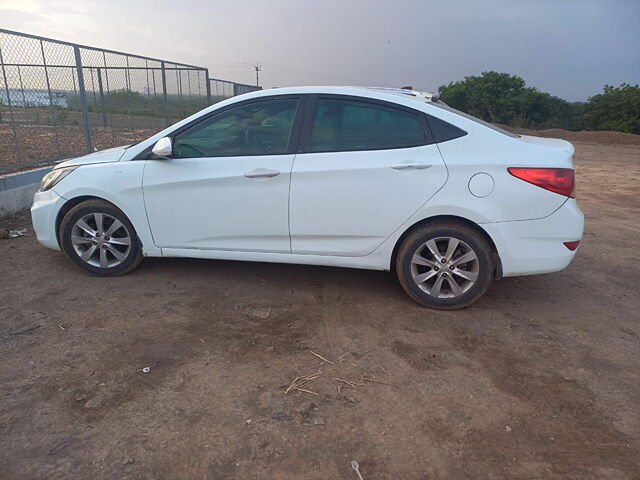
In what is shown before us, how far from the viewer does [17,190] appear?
6566 millimetres

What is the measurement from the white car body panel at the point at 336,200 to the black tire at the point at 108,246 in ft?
0.33

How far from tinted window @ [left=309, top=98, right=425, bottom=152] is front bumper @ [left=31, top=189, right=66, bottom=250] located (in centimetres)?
247

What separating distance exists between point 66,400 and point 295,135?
2.51 metres

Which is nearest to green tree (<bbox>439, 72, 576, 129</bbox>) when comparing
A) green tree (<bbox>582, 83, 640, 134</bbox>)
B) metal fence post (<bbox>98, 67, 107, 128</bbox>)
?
green tree (<bbox>582, 83, 640, 134</bbox>)

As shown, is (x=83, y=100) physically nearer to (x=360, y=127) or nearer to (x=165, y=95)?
(x=165, y=95)

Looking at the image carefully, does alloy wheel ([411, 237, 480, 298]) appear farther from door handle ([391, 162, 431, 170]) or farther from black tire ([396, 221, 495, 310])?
door handle ([391, 162, 431, 170])

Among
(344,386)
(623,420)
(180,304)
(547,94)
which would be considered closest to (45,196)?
(180,304)

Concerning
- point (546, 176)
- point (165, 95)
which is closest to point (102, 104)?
point (165, 95)

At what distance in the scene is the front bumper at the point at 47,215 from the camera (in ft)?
14.3

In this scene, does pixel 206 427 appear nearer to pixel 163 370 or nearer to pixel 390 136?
pixel 163 370

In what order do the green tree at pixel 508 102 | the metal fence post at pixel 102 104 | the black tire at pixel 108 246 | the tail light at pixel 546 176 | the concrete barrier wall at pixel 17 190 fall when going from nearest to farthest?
the tail light at pixel 546 176, the black tire at pixel 108 246, the concrete barrier wall at pixel 17 190, the metal fence post at pixel 102 104, the green tree at pixel 508 102

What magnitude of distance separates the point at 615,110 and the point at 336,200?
3204 cm

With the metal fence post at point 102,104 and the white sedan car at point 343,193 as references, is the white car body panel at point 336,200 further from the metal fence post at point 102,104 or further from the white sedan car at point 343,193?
the metal fence post at point 102,104

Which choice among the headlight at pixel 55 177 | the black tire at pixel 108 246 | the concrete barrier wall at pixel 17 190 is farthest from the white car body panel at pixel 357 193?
the concrete barrier wall at pixel 17 190
